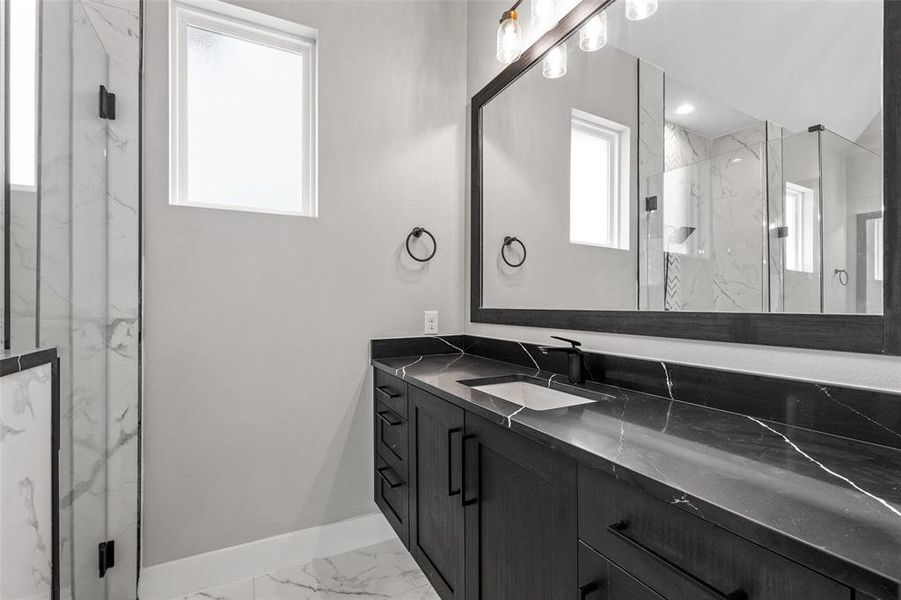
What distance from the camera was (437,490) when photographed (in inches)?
55.6

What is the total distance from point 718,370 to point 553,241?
0.81m

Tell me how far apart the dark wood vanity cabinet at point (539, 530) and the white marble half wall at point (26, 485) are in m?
0.99

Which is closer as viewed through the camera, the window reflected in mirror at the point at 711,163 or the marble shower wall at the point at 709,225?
the window reflected in mirror at the point at 711,163

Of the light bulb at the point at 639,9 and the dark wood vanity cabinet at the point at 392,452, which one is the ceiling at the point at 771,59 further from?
the dark wood vanity cabinet at the point at 392,452

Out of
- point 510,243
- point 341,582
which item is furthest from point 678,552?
point 341,582

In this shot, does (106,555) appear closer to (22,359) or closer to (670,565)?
(22,359)

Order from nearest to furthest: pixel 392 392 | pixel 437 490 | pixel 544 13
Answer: pixel 437 490 < pixel 544 13 < pixel 392 392

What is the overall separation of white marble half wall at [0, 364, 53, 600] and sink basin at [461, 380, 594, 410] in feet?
3.74

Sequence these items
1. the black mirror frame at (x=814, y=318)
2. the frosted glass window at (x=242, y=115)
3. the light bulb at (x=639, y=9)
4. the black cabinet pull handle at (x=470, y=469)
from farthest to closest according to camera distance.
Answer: the frosted glass window at (x=242, y=115) < the light bulb at (x=639, y=9) < the black cabinet pull handle at (x=470, y=469) < the black mirror frame at (x=814, y=318)

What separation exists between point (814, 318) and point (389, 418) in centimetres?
143

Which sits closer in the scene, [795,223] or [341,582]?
[795,223]

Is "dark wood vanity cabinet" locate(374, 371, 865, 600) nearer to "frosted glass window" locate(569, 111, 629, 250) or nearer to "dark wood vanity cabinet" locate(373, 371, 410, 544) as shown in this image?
"dark wood vanity cabinet" locate(373, 371, 410, 544)

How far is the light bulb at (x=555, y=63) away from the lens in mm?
1682

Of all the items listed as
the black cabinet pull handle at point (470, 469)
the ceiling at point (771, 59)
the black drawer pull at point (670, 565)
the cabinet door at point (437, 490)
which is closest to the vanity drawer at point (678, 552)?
the black drawer pull at point (670, 565)
